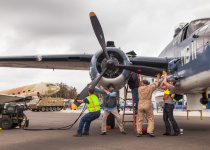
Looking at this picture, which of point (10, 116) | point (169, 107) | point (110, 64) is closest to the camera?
point (169, 107)

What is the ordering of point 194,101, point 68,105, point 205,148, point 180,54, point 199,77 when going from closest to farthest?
point 205,148 → point 199,77 → point 180,54 → point 194,101 → point 68,105

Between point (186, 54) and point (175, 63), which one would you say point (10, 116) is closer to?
point (175, 63)

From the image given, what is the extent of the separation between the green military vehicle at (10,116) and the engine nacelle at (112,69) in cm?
449

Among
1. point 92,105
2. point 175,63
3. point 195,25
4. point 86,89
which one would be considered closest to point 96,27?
point 86,89

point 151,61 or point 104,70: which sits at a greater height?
point 151,61

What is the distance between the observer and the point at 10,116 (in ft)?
35.3

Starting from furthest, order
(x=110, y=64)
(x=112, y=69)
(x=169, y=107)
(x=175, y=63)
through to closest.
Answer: (x=175, y=63) → (x=112, y=69) → (x=110, y=64) → (x=169, y=107)

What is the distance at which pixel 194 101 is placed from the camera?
32.0 ft

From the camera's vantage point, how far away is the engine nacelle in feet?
27.6

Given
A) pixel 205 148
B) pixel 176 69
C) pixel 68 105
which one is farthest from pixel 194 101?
pixel 68 105

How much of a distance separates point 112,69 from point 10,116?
5681mm

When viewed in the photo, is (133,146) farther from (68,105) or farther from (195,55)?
(68,105)

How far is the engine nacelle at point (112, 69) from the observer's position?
8.41m

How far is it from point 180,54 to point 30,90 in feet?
133
